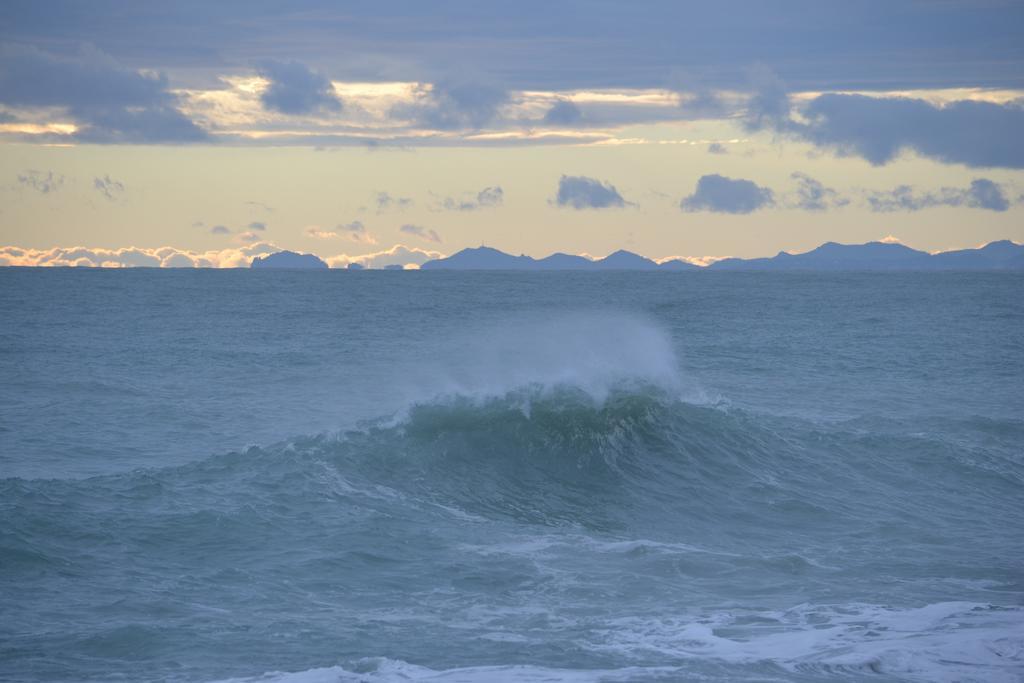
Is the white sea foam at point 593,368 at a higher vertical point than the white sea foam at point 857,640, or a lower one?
higher

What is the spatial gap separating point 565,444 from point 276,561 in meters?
8.49

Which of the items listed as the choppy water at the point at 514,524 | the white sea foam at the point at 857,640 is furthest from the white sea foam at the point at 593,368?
the white sea foam at the point at 857,640

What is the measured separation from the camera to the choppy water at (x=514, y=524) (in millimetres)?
11438

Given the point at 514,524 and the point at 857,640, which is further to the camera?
the point at 514,524

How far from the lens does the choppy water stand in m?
11.4

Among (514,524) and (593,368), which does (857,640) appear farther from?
(593,368)

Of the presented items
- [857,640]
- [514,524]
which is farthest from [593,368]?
[857,640]

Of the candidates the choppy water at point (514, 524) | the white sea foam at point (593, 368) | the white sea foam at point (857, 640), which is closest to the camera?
the white sea foam at point (857, 640)

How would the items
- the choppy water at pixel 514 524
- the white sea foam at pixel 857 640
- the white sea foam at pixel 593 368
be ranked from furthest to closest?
Result: 1. the white sea foam at pixel 593 368
2. the choppy water at pixel 514 524
3. the white sea foam at pixel 857 640

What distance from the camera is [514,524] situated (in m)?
16.9

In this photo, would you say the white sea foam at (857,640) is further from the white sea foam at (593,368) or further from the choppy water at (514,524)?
the white sea foam at (593,368)

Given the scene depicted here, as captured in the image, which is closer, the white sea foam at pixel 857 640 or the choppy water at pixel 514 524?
the white sea foam at pixel 857 640

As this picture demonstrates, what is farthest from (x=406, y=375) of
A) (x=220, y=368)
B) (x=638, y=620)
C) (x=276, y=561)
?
(x=638, y=620)

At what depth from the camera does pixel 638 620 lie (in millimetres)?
12383
